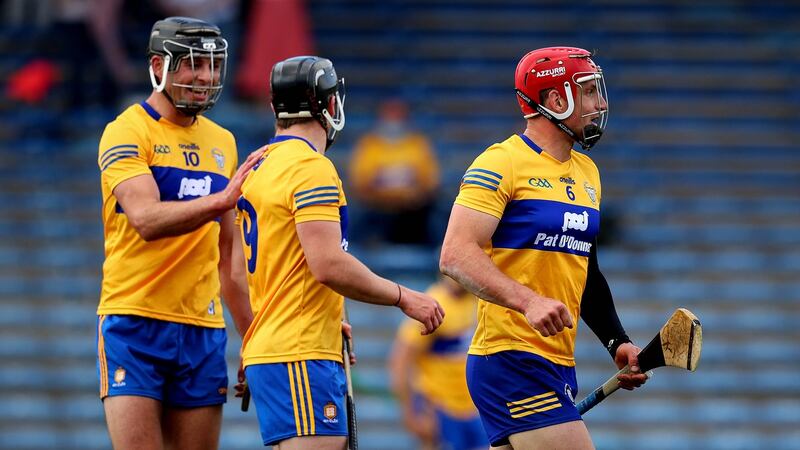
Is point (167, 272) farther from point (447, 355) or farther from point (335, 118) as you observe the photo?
point (447, 355)

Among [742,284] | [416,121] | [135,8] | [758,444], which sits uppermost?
[135,8]

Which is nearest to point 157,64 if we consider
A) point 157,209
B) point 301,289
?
point 157,209

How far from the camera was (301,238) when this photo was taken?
4668 millimetres

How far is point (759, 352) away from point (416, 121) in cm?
421

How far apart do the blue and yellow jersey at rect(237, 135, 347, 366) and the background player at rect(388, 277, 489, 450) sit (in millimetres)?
4724

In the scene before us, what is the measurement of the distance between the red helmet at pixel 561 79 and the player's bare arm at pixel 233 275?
1279 millimetres

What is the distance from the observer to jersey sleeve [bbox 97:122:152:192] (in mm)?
5352

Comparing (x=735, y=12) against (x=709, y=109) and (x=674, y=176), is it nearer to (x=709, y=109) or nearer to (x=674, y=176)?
(x=709, y=109)

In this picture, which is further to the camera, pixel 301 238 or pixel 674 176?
pixel 674 176

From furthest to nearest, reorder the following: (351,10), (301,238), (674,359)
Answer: (351,10), (674,359), (301,238)

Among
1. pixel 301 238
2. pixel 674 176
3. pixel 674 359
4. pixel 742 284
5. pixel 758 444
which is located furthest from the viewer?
pixel 674 176

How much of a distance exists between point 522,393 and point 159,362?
150 cm

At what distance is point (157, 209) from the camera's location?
524 cm

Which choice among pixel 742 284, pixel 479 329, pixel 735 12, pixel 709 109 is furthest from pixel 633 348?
pixel 735 12
